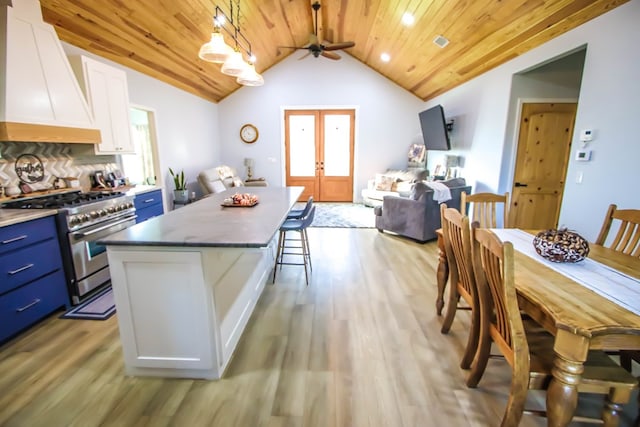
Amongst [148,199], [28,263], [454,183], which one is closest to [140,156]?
[148,199]

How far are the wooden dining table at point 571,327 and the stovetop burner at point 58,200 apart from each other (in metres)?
3.47

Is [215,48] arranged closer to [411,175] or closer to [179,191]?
[179,191]

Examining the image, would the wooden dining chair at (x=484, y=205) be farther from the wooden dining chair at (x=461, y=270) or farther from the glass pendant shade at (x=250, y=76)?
the glass pendant shade at (x=250, y=76)

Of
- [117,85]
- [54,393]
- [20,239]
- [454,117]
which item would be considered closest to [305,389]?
[54,393]

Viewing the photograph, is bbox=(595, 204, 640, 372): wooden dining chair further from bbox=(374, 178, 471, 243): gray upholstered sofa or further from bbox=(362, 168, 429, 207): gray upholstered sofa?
bbox=(362, 168, 429, 207): gray upholstered sofa

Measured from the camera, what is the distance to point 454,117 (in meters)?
5.59

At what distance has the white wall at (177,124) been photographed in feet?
14.3

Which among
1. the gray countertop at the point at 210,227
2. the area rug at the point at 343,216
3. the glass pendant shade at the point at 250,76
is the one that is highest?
the glass pendant shade at the point at 250,76

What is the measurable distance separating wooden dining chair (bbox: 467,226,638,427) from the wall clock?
6.66m

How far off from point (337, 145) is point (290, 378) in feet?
20.7

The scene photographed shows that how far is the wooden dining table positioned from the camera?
114cm

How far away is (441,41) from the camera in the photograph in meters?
4.21

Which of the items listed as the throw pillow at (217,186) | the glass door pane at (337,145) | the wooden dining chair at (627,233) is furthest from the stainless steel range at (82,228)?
the glass door pane at (337,145)

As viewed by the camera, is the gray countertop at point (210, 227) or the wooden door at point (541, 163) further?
the wooden door at point (541, 163)
